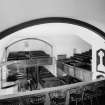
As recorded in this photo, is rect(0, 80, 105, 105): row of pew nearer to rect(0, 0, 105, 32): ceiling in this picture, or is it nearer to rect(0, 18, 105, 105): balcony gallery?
rect(0, 18, 105, 105): balcony gallery

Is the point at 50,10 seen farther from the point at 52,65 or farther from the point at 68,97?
the point at 52,65

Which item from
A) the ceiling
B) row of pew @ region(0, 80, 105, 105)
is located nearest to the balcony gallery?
row of pew @ region(0, 80, 105, 105)

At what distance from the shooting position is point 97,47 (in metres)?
3.04

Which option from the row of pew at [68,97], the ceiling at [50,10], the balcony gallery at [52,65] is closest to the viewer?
the ceiling at [50,10]

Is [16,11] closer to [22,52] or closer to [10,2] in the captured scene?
[10,2]

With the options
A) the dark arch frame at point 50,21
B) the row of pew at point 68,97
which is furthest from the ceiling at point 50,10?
the row of pew at point 68,97

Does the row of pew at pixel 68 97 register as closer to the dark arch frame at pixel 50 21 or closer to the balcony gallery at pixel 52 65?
the balcony gallery at pixel 52 65

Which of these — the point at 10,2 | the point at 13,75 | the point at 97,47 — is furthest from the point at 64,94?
the point at 13,75

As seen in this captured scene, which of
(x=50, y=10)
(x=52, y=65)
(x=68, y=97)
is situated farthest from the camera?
(x=52, y=65)

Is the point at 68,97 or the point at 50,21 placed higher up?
the point at 50,21

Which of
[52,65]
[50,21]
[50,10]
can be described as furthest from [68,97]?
[52,65]

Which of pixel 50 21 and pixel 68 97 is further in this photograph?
pixel 68 97

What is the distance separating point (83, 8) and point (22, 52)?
7.53 metres

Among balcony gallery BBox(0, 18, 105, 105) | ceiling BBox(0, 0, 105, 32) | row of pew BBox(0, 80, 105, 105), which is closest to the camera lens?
ceiling BBox(0, 0, 105, 32)
